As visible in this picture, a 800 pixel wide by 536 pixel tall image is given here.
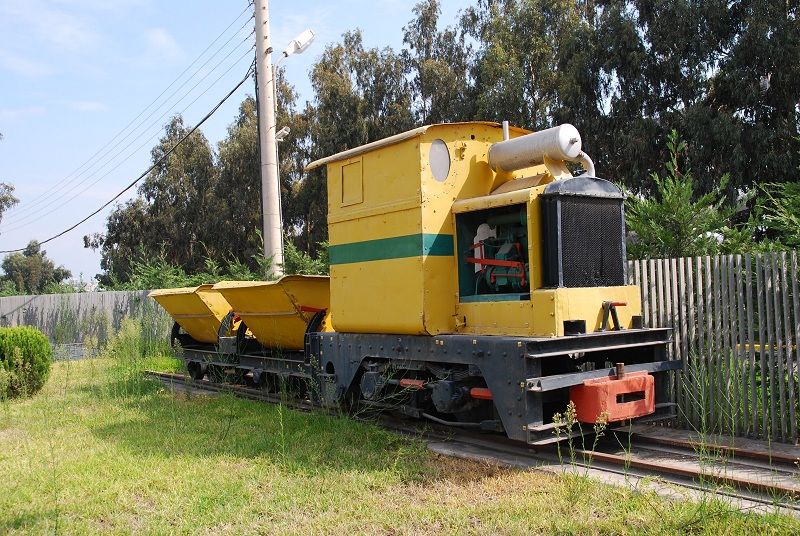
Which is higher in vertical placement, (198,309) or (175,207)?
(175,207)

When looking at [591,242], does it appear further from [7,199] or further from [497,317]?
[7,199]

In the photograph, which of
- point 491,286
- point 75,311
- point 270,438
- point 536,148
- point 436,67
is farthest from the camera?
point 436,67

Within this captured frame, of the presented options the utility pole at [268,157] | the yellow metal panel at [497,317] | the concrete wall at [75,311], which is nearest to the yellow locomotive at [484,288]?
the yellow metal panel at [497,317]

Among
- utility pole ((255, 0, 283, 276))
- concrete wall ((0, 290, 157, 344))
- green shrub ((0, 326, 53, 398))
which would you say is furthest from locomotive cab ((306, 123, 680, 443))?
concrete wall ((0, 290, 157, 344))

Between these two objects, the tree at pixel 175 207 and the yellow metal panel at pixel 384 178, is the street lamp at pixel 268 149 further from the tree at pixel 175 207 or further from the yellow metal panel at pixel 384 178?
the tree at pixel 175 207

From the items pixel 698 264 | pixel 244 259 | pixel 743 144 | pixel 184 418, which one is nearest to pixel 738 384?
pixel 698 264

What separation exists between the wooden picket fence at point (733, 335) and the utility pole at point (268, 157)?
Answer: 34.1 feet

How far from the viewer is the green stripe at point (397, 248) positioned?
752 centimetres

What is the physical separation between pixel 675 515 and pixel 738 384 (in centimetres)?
328

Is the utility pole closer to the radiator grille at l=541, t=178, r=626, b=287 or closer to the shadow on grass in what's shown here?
the shadow on grass

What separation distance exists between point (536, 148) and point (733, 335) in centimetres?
288

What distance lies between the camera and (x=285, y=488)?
19.7 feet

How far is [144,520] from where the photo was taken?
543 cm

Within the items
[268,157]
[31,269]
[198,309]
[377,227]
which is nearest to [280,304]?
[377,227]
